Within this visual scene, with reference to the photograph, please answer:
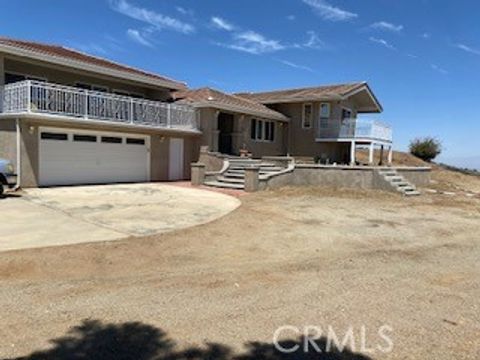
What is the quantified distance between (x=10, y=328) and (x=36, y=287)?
1330 mm

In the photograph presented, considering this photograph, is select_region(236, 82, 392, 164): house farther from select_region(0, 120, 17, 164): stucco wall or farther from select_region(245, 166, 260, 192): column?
select_region(0, 120, 17, 164): stucco wall

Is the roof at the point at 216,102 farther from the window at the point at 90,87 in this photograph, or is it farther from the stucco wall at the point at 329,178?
the stucco wall at the point at 329,178

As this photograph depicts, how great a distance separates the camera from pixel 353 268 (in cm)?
686

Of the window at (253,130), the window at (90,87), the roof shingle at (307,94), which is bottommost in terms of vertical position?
the window at (253,130)

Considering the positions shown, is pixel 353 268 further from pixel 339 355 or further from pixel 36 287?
pixel 36 287

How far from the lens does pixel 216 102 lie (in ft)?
72.5

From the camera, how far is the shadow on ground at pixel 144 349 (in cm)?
371

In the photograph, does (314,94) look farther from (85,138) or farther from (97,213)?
(97,213)

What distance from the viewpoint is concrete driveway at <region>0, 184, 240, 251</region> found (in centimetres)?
844

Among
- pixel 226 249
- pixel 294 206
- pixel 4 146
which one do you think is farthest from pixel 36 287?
pixel 4 146

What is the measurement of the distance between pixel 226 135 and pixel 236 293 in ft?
66.0

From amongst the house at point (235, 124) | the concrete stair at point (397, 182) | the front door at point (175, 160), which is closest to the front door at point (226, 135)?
the house at point (235, 124)

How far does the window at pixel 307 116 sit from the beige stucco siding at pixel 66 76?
31.9ft

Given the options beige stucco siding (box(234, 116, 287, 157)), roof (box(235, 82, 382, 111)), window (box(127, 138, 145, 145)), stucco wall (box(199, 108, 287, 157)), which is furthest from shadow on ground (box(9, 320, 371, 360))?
roof (box(235, 82, 382, 111))
